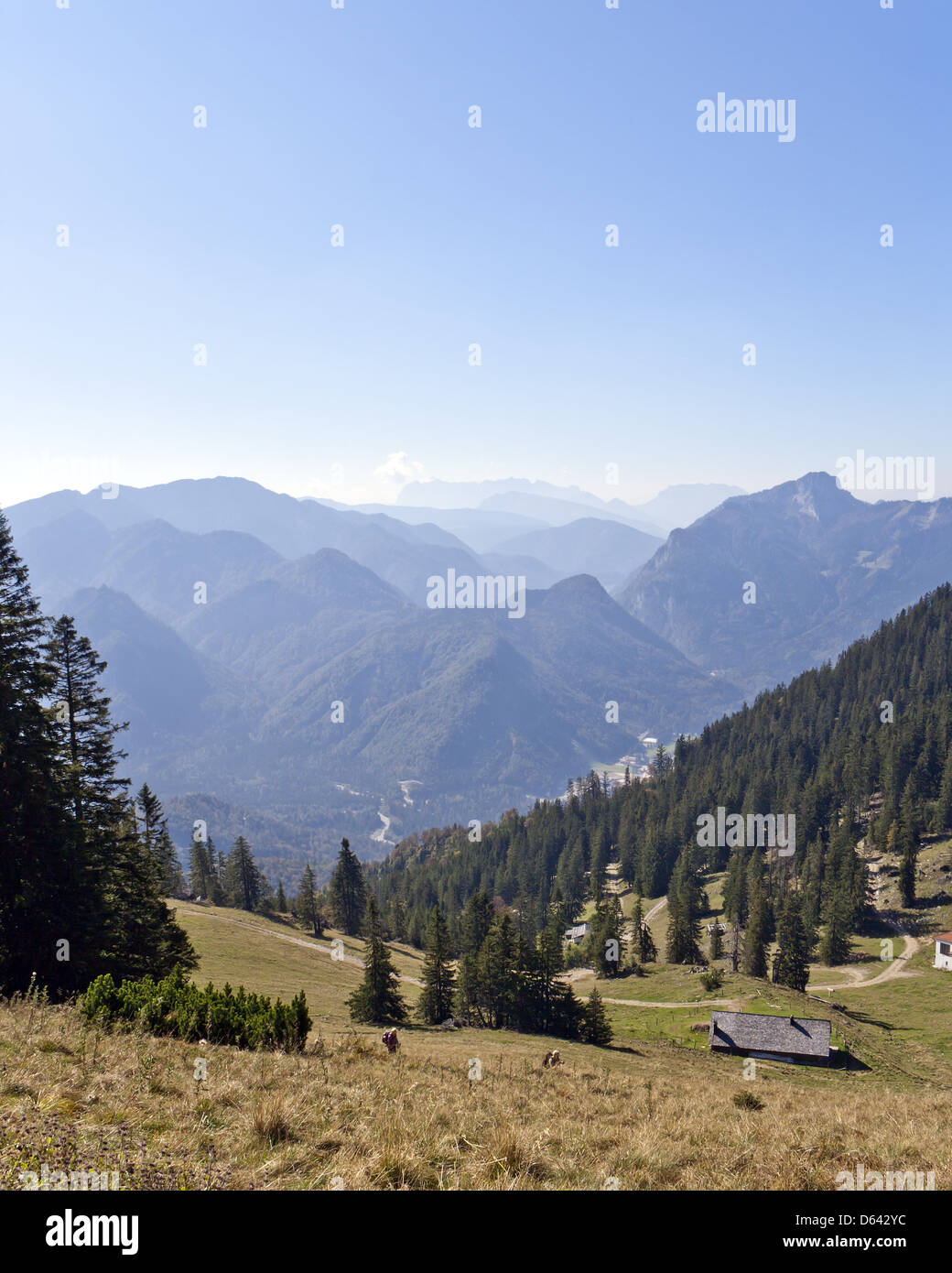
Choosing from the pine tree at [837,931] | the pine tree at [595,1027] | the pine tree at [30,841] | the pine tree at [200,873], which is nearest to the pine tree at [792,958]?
the pine tree at [837,931]

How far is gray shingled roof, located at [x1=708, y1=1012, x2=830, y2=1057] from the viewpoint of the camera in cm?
4688

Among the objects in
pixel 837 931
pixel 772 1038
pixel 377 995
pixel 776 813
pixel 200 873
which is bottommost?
pixel 837 931

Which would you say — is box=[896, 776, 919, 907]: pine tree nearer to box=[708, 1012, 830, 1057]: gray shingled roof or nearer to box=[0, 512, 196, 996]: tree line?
box=[708, 1012, 830, 1057]: gray shingled roof

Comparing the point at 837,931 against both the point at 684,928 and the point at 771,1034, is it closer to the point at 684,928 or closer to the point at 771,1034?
the point at 684,928

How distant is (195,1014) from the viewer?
16891mm

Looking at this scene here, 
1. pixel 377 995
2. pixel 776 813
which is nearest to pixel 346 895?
pixel 377 995

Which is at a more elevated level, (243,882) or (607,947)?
(243,882)

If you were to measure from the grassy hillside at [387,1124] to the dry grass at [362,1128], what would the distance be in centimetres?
4

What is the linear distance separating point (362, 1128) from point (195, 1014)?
9438 millimetres

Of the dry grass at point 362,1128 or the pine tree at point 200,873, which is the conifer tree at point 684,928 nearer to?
the pine tree at point 200,873

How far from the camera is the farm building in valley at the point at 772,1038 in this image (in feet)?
153

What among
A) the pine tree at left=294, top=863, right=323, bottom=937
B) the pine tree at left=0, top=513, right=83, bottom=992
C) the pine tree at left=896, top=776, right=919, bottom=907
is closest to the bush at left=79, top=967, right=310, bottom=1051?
the pine tree at left=0, top=513, right=83, bottom=992
